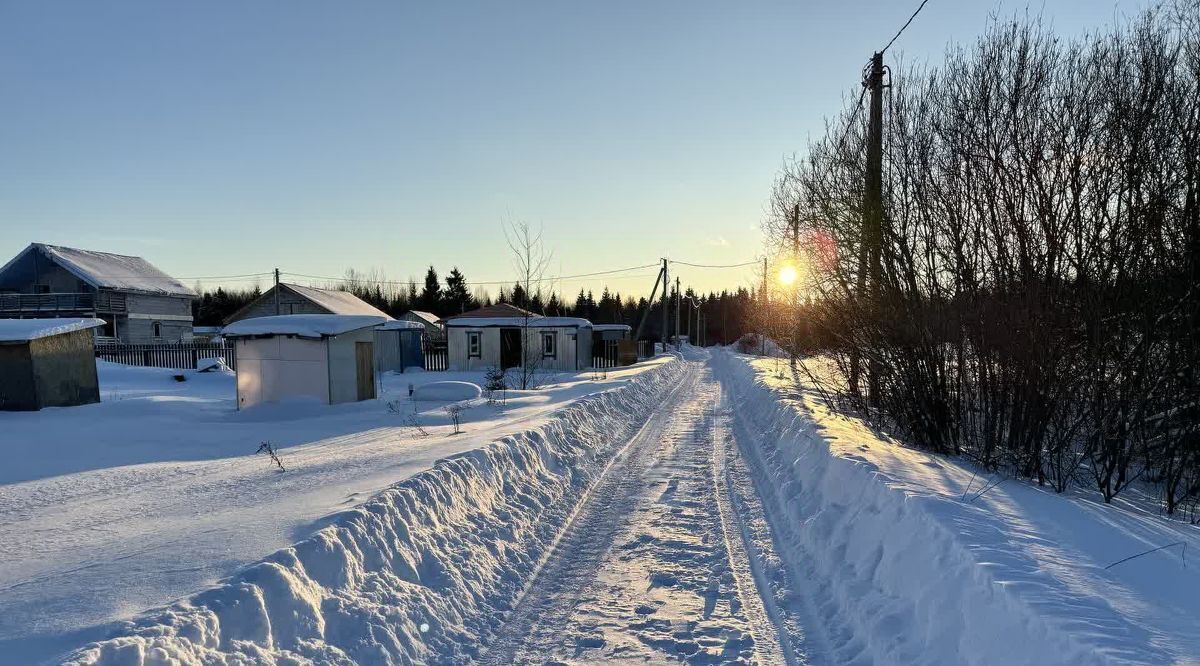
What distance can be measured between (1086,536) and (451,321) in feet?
95.2

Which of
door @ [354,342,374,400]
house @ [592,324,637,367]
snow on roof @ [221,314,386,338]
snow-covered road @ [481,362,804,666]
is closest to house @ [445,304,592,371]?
house @ [592,324,637,367]

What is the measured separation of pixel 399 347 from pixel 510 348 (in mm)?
5839

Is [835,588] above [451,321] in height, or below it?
below

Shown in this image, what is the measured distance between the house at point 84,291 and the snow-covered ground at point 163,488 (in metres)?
20.4

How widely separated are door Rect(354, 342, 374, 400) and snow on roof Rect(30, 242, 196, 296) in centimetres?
2290

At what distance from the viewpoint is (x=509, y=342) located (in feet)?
101

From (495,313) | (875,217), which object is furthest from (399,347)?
(875,217)

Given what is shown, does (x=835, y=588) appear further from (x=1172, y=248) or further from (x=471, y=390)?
(x=471, y=390)

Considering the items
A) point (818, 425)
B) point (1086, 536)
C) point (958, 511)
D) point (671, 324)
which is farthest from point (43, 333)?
point (671, 324)

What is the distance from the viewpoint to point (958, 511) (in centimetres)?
472

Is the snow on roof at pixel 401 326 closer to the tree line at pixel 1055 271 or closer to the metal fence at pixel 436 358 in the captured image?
the metal fence at pixel 436 358

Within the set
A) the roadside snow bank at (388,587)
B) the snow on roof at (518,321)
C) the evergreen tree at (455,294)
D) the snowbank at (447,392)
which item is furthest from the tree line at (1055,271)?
the evergreen tree at (455,294)

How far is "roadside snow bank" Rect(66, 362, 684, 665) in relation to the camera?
9.95ft

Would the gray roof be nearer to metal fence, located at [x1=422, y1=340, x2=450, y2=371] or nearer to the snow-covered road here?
metal fence, located at [x1=422, y1=340, x2=450, y2=371]
